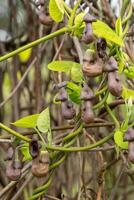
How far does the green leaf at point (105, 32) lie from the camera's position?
0.73 metres

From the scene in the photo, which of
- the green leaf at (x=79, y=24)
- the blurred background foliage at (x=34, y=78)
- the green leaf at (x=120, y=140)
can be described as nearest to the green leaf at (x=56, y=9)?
the green leaf at (x=79, y=24)

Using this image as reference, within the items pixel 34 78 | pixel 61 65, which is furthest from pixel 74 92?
pixel 34 78

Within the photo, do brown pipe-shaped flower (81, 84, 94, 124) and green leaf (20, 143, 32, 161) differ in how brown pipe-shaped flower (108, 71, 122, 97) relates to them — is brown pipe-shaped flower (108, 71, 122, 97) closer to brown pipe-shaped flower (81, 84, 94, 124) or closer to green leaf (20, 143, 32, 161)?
brown pipe-shaped flower (81, 84, 94, 124)

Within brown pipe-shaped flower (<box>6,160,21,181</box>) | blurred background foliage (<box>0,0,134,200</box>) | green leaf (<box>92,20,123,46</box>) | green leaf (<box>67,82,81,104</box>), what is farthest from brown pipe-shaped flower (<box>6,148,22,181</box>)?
blurred background foliage (<box>0,0,134,200</box>)

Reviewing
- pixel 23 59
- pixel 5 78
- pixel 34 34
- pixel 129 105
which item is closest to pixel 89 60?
pixel 129 105

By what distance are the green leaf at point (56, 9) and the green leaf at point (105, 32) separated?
9cm

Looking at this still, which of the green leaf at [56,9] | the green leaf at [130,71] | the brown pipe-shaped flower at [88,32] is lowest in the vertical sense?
the green leaf at [130,71]

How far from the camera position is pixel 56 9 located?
82 cm

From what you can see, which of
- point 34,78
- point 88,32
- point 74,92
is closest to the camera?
point 88,32

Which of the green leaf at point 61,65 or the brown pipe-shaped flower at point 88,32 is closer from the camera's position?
the brown pipe-shaped flower at point 88,32

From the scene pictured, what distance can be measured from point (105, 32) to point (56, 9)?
0.11 metres

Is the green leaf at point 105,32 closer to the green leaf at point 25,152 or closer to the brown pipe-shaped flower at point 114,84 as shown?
the brown pipe-shaped flower at point 114,84

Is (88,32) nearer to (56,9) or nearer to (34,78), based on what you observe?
(56,9)

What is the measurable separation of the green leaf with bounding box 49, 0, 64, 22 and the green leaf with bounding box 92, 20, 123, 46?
0.09 metres
